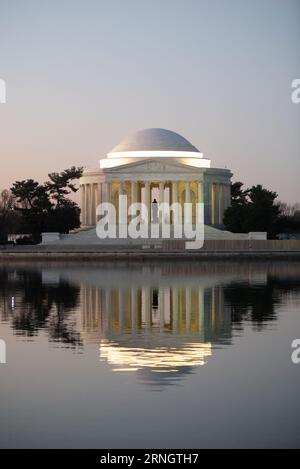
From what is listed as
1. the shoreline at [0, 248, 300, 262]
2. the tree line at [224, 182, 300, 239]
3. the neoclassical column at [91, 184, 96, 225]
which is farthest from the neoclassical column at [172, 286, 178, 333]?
the neoclassical column at [91, 184, 96, 225]

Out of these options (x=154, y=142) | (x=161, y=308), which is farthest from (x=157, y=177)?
(x=161, y=308)

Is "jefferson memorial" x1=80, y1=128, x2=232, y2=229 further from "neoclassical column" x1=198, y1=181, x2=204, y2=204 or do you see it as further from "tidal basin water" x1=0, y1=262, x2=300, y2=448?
"tidal basin water" x1=0, y1=262, x2=300, y2=448

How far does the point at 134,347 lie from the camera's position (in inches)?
939

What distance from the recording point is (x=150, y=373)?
19.6 meters

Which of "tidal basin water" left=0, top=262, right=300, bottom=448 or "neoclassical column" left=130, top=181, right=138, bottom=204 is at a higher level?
"neoclassical column" left=130, top=181, right=138, bottom=204

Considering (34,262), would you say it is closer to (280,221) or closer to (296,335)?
(280,221)

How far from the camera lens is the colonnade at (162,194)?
118m

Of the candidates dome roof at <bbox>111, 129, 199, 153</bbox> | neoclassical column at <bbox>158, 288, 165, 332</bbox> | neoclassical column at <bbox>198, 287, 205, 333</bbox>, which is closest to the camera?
neoclassical column at <bbox>198, 287, 205, 333</bbox>

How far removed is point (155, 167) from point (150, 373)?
3877 inches

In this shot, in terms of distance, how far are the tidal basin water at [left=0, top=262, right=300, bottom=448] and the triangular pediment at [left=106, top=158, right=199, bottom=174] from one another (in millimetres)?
78750

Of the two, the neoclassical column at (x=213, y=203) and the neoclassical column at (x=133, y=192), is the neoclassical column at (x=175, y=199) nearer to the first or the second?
the neoclassical column at (x=133, y=192)

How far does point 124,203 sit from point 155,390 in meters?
101

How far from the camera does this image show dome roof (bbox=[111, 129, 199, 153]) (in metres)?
123
